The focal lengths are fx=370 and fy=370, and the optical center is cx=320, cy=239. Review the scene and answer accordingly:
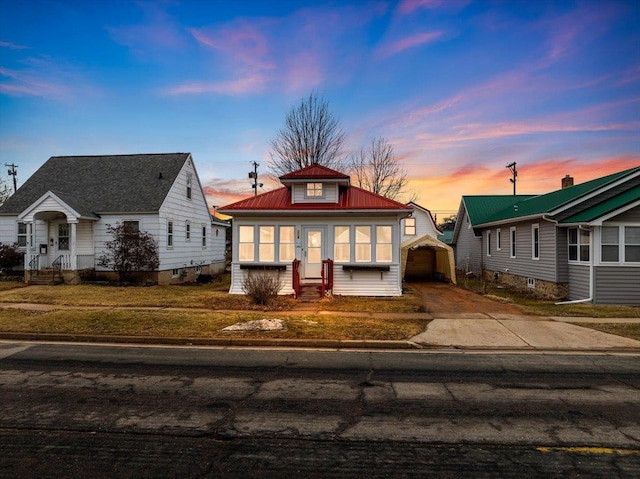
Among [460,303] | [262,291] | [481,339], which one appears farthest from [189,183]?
[481,339]

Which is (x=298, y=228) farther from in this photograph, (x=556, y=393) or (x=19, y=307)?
(x=556, y=393)

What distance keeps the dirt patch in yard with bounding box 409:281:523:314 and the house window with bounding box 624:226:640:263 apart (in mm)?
5298

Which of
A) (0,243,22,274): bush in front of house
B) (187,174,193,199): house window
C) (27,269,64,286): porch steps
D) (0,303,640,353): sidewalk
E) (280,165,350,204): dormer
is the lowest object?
(0,303,640,353): sidewalk

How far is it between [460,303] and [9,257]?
24666 millimetres

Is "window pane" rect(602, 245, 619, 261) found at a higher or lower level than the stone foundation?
higher

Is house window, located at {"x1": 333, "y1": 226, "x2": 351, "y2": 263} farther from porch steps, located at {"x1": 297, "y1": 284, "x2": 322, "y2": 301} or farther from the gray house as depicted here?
the gray house

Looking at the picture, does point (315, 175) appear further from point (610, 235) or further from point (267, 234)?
point (610, 235)

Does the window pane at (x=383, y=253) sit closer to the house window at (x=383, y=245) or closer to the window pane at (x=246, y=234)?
the house window at (x=383, y=245)

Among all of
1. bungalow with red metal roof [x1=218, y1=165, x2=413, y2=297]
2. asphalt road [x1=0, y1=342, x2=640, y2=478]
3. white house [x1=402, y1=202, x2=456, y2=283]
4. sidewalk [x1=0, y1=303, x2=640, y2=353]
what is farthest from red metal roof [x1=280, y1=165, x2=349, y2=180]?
asphalt road [x1=0, y1=342, x2=640, y2=478]

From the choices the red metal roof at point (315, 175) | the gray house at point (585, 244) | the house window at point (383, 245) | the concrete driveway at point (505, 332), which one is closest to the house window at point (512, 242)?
the gray house at point (585, 244)

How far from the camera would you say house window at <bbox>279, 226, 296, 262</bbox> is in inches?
693

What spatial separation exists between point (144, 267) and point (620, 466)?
21.3 metres

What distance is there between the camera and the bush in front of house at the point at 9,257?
21.4 meters

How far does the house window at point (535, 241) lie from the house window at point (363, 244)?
29.4 ft
